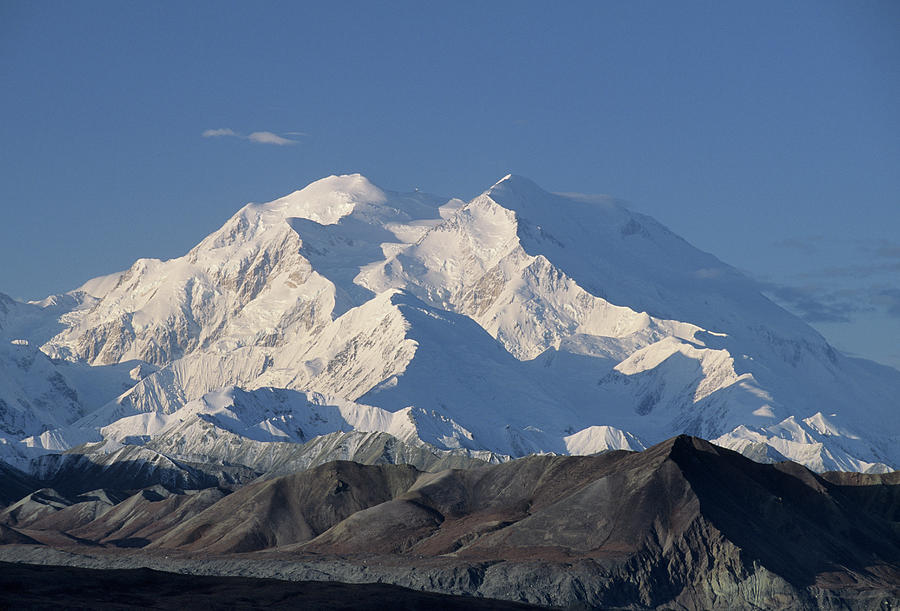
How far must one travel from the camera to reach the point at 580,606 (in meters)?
198

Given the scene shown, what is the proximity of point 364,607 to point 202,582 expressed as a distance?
1023 inches

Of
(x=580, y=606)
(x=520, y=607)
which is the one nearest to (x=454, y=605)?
(x=520, y=607)

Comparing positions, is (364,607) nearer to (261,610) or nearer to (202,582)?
(261,610)

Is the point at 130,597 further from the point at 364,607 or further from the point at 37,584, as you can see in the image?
the point at 364,607

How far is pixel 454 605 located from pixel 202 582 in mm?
32644

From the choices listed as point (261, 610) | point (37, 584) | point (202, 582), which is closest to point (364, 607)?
point (261, 610)

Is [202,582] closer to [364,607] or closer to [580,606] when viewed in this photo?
[364,607]

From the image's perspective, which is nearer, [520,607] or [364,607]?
[364,607]

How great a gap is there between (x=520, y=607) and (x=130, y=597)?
47.1 m

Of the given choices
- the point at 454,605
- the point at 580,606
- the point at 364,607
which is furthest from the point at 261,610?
the point at 580,606

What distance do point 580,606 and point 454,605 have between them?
2308 centimetres

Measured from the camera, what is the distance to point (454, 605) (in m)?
182

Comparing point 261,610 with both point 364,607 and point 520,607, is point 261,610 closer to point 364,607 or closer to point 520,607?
point 364,607

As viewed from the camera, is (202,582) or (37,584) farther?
(202,582)
